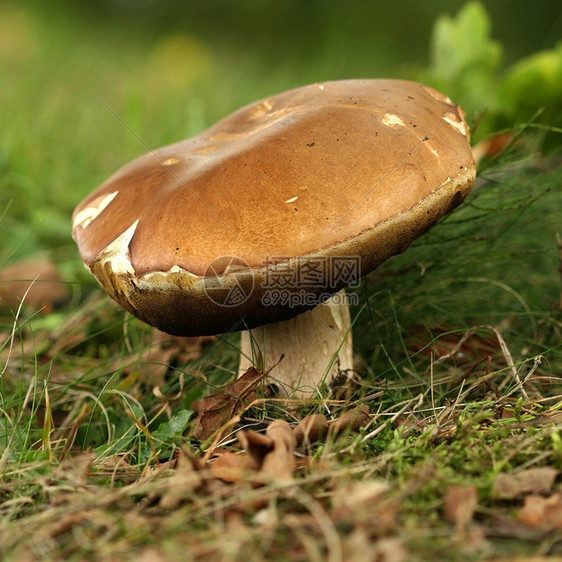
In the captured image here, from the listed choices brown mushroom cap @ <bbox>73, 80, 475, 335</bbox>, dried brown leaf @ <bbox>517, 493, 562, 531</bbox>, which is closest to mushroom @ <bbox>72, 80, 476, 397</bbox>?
brown mushroom cap @ <bbox>73, 80, 475, 335</bbox>

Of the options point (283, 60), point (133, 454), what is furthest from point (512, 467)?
point (283, 60)

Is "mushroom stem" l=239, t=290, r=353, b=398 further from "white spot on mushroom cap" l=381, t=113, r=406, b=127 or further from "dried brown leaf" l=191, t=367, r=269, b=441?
"white spot on mushroom cap" l=381, t=113, r=406, b=127

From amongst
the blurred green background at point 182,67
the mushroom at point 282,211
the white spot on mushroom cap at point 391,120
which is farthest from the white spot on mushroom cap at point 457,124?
the blurred green background at point 182,67

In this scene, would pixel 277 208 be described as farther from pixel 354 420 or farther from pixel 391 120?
pixel 354 420

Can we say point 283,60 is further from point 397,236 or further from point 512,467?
point 512,467

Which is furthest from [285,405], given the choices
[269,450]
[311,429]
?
[269,450]

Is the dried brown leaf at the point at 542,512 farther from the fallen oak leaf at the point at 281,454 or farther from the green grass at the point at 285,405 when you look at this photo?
the fallen oak leaf at the point at 281,454
